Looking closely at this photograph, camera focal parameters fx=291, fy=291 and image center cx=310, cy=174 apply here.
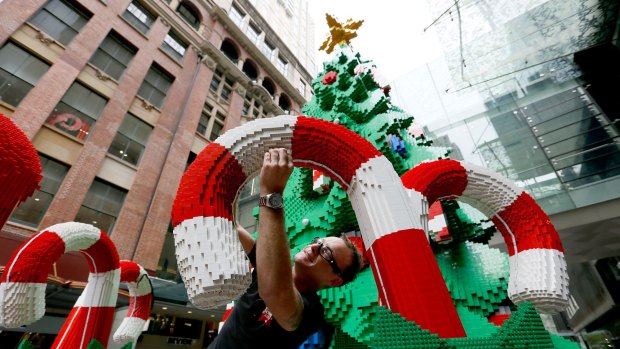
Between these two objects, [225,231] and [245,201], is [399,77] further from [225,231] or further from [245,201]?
[225,231]

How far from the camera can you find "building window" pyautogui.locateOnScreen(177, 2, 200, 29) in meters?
15.8

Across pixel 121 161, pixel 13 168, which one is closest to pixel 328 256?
pixel 13 168

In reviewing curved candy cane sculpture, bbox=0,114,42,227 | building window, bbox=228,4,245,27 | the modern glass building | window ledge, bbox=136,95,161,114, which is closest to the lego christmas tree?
curved candy cane sculpture, bbox=0,114,42,227

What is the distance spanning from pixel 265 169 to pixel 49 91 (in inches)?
456

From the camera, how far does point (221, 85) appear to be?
53.4 feet

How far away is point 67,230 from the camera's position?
2459mm

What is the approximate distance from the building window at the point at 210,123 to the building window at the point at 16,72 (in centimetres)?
592

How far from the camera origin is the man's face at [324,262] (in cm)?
133

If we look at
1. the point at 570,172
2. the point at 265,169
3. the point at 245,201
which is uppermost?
the point at 245,201

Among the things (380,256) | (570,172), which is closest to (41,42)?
(380,256)

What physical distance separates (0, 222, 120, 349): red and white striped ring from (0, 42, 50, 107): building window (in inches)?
350

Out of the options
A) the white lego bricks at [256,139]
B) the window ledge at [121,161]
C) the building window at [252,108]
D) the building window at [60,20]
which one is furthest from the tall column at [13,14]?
the white lego bricks at [256,139]

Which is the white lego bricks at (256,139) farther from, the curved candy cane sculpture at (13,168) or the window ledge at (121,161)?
Result: the window ledge at (121,161)

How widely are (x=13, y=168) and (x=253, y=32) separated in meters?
22.3
